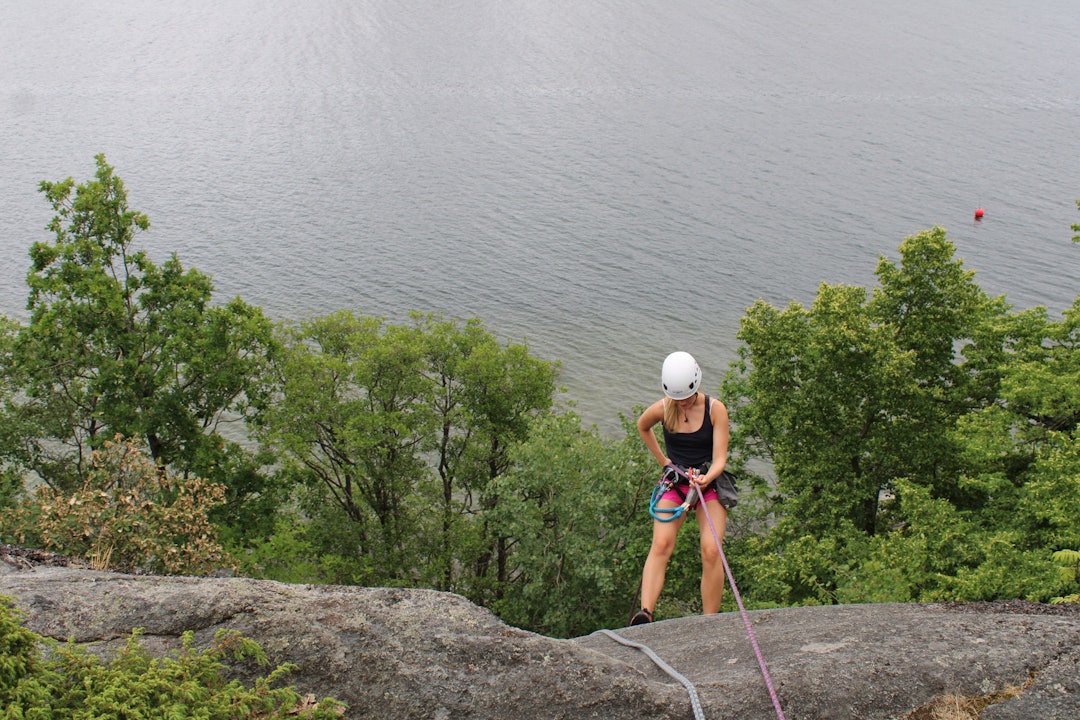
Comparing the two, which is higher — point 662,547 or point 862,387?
point 862,387

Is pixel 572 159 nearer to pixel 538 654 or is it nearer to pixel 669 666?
pixel 669 666

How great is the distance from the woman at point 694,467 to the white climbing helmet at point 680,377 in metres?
0.09

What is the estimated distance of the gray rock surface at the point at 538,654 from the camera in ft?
18.5

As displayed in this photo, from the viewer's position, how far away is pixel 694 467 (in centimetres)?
883

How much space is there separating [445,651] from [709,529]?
3.51 m

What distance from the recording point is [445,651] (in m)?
6.09

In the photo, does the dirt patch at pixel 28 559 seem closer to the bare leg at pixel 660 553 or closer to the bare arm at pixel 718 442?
the bare leg at pixel 660 553

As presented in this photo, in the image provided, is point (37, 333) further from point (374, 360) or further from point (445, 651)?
point (445, 651)

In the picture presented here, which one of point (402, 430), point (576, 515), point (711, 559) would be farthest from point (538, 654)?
point (402, 430)

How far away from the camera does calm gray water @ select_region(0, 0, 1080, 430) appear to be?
4006cm

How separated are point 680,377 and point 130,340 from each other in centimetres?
1726

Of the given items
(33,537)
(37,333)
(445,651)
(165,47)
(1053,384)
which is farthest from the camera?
(165,47)

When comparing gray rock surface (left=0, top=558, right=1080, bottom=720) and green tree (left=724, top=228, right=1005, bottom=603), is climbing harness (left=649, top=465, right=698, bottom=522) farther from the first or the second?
green tree (left=724, top=228, right=1005, bottom=603)

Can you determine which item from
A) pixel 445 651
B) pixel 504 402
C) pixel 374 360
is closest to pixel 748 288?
pixel 504 402
